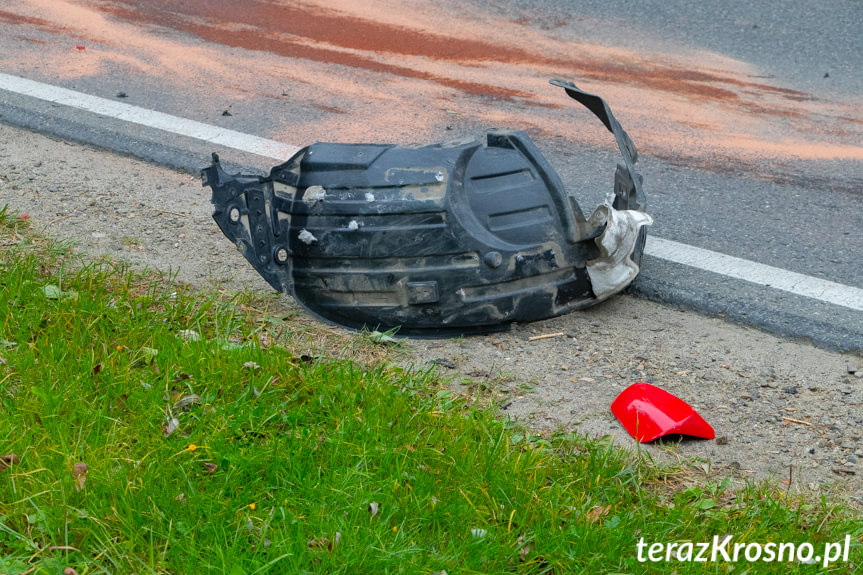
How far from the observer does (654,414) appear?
8.59 feet

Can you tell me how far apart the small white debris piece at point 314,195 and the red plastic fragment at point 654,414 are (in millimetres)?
1139

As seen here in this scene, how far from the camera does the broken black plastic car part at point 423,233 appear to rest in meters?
2.82

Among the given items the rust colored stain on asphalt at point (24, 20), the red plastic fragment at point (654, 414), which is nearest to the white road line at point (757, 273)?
the red plastic fragment at point (654, 414)

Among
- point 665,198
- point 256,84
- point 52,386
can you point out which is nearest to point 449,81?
point 256,84

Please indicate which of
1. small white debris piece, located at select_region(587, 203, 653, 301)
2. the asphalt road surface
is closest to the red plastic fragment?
small white debris piece, located at select_region(587, 203, 653, 301)

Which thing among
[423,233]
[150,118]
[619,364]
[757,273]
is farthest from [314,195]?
[150,118]

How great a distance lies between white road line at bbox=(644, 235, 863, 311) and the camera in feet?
11.3

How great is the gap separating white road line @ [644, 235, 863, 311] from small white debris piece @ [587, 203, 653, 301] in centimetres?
67

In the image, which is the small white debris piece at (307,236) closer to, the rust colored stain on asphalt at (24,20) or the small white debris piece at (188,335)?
the small white debris piece at (188,335)

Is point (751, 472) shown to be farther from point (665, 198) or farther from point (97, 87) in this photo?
point (97, 87)

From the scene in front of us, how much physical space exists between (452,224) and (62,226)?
5.84 ft

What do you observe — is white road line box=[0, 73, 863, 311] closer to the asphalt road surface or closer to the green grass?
the asphalt road surface

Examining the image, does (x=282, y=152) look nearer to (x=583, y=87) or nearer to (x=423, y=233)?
(x=423, y=233)

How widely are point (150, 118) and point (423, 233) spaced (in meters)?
2.68
